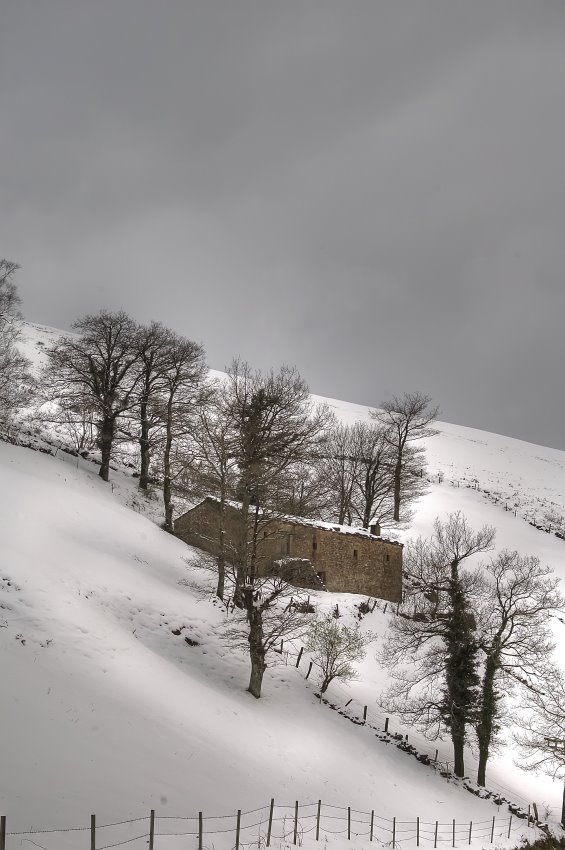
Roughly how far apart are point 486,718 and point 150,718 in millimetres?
13364

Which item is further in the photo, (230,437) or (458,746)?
(230,437)

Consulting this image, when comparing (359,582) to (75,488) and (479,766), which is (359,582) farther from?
(75,488)

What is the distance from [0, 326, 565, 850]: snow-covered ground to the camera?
9.57 metres

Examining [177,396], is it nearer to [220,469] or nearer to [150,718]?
[220,469]

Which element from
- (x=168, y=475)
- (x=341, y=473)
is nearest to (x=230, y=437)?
(x=168, y=475)

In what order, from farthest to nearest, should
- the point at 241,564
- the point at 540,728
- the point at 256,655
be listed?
the point at 540,728 < the point at 241,564 < the point at 256,655

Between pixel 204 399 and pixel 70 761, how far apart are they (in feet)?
72.7

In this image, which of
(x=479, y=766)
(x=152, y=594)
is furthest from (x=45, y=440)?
(x=479, y=766)

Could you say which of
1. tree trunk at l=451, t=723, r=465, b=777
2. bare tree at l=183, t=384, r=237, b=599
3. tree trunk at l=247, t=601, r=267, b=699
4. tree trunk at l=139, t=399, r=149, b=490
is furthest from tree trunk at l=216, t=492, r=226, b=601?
tree trunk at l=451, t=723, r=465, b=777

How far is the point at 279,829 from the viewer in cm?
1111

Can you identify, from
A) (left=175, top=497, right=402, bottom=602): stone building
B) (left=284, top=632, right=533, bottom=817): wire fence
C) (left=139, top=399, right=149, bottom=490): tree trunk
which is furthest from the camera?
(left=139, top=399, right=149, bottom=490): tree trunk

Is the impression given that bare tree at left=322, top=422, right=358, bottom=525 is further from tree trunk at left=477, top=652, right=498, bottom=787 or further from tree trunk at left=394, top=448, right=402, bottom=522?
tree trunk at left=477, top=652, right=498, bottom=787

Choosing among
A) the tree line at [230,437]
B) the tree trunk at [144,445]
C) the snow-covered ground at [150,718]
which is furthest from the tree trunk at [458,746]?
the tree trunk at [144,445]

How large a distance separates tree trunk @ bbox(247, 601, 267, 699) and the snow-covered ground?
0.48 meters
